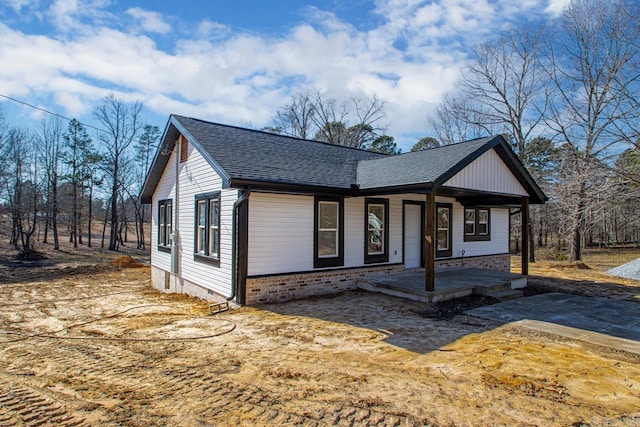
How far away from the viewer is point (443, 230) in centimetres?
1301

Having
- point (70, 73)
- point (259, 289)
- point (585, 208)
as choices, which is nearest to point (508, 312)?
point (259, 289)

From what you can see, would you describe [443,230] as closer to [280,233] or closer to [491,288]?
[491,288]

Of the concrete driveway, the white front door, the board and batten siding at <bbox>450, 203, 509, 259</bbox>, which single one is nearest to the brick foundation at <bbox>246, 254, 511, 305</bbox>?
the white front door

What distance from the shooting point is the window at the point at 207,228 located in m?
9.66

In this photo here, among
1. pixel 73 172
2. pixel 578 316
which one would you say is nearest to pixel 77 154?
pixel 73 172

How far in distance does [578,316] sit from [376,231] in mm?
5141

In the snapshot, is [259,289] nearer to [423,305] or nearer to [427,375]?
[423,305]

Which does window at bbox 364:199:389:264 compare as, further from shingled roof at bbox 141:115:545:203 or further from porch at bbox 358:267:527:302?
shingled roof at bbox 141:115:545:203

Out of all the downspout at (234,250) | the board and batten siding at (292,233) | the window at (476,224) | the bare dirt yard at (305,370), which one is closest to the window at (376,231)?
the board and batten siding at (292,233)

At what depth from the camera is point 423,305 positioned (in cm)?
867

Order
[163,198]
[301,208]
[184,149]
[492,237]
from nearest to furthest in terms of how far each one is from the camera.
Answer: [301,208], [184,149], [163,198], [492,237]

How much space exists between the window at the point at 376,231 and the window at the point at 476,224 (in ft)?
13.6

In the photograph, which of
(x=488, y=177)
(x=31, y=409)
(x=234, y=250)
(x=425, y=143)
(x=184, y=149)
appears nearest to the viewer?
(x=31, y=409)

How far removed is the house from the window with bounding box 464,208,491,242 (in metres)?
0.26
